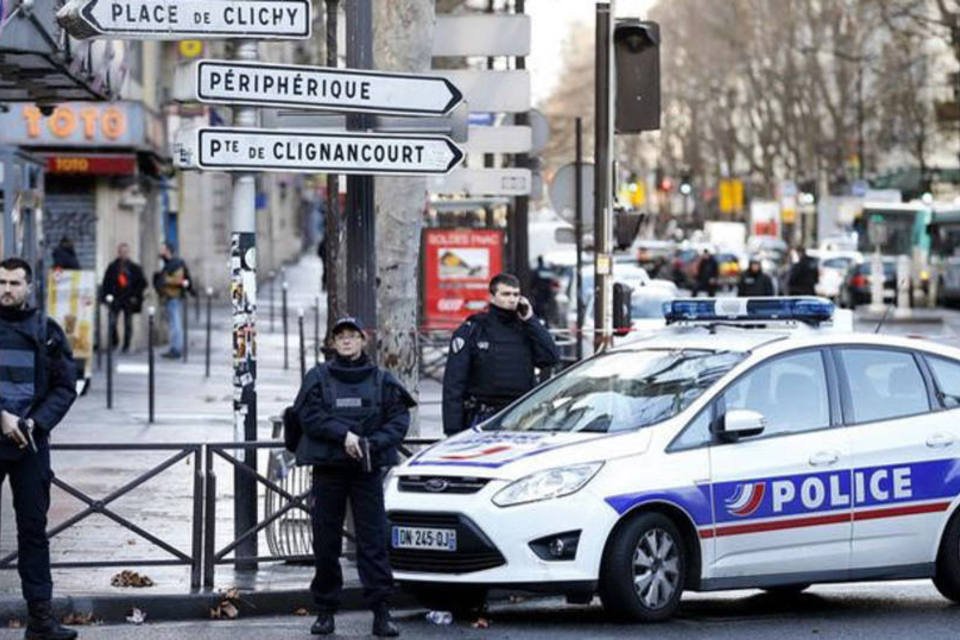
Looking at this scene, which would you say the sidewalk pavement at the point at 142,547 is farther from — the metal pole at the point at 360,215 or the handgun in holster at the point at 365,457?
the handgun in holster at the point at 365,457

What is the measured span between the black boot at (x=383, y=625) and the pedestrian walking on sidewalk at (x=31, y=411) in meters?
1.52

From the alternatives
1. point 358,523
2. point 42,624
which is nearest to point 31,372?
point 42,624

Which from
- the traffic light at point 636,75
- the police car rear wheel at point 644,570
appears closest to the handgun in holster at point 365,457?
the police car rear wheel at point 644,570

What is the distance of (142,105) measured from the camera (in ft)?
115

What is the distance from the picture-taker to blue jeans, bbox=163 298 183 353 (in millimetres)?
35156

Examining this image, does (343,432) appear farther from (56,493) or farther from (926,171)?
(926,171)

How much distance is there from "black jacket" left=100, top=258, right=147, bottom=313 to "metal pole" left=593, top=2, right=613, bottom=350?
16.1 metres

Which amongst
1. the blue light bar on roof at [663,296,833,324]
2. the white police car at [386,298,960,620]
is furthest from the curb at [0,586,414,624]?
the blue light bar on roof at [663,296,833,324]

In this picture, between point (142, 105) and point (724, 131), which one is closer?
point (142, 105)

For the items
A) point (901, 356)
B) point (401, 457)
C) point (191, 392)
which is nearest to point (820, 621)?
point (901, 356)

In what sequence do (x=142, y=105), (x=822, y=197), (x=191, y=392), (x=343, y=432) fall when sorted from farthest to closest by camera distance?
(x=822, y=197) < (x=142, y=105) < (x=191, y=392) < (x=343, y=432)

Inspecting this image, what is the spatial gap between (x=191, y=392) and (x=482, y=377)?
51.4 ft

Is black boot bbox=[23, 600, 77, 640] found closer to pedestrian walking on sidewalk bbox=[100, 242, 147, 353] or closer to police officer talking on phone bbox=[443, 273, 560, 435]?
police officer talking on phone bbox=[443, 273, 560, 435]

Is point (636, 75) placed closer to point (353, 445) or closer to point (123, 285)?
point (353, 445)
